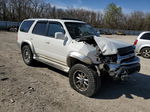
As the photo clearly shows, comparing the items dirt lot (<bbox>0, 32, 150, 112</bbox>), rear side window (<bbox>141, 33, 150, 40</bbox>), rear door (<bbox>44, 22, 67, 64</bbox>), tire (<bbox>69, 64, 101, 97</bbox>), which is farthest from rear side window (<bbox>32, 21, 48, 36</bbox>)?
rear side window (<bbox>141, 33, 150, 40</bbox>)

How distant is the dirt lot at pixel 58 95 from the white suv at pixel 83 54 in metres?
0.40

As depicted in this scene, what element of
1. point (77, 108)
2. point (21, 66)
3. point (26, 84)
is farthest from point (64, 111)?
point (21, 66)

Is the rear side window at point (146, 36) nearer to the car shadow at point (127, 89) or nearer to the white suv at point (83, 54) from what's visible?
the car shadow at point (127, 89)

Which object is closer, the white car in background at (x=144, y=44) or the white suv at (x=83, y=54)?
the white suv at (x=83, y=54)

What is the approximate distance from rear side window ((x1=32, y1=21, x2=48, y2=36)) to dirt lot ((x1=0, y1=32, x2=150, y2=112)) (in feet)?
4.65

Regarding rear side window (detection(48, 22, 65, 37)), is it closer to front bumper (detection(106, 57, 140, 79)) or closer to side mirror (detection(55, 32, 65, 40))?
side mirror (detection(55, 32, 65, 40))

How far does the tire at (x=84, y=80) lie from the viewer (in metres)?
3.69

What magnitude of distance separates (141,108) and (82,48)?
1.93 metres

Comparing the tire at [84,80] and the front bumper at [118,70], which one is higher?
the front bumper at [118,70]

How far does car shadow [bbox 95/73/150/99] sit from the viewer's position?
405cm

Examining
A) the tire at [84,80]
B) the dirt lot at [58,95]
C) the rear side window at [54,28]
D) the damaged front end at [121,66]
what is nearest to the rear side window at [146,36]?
the dirt lot at [58,95]

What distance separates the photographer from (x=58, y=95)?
3.86m

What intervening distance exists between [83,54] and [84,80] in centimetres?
70

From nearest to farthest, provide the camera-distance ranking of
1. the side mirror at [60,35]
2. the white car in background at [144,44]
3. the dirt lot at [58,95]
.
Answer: the dirt lot at [58,95] → the side mirror at [60,35] → the white car in background at [144,44]
